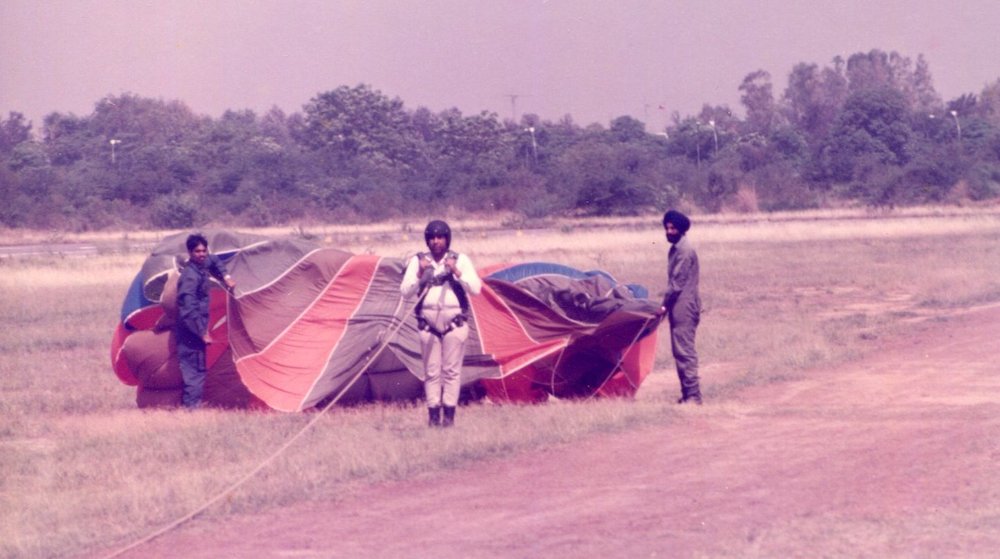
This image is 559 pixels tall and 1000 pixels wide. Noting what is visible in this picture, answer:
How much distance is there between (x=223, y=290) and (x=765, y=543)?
292 inches

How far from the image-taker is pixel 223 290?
509 inches

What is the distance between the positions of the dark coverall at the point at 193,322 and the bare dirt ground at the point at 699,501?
4.14m

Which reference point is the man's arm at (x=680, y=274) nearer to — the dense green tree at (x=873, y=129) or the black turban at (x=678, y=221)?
the black turban at (x=678, y=221)

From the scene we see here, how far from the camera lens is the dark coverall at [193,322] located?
40.4 feet

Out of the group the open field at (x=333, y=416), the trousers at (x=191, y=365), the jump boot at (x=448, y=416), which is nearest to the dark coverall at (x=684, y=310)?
the open field at (x=333, y=416)

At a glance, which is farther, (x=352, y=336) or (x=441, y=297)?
(x=352, y=336)

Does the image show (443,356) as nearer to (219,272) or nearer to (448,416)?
(448,416)

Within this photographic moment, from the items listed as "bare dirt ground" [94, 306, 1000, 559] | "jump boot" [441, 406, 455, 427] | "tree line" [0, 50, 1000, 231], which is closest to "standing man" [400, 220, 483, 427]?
"jump boot" [441, 406, 455, 427]

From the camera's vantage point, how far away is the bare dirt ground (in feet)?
23.4

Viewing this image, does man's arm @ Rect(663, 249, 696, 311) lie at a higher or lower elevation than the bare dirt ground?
higher

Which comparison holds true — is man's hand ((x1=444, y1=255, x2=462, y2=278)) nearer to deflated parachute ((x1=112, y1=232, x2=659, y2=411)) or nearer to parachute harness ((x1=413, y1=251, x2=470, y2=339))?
parachute harness ((x1=413, y1=251, x2=470, y2=339))

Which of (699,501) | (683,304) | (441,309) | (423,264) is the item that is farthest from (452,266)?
(699,501)

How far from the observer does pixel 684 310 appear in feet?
39.2

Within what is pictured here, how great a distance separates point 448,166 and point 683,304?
61.7 metres
